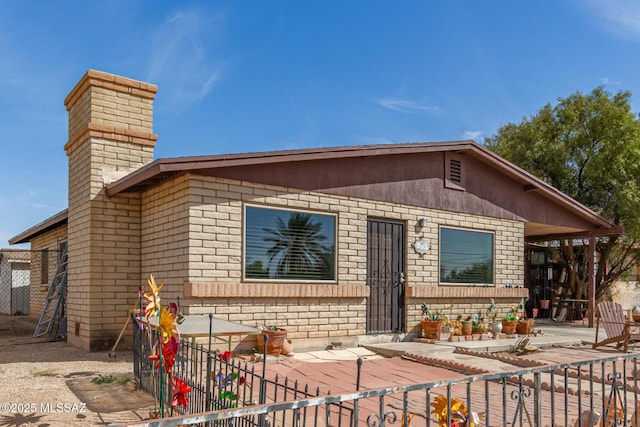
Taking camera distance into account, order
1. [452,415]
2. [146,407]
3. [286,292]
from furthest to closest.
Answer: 1. [286,292]
2. [146,407]
3. [452,415]

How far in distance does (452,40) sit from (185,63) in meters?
6.41

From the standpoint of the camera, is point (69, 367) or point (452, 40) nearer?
point (69, 367)

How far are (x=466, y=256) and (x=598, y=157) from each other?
26.9 feet

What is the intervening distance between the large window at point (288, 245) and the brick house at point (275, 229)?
21 mm

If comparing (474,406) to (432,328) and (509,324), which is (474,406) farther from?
(509,324)

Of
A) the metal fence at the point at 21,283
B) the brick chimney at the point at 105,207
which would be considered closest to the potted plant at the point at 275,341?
the brick chimney at the point at 105,207

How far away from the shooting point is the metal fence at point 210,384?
3.78 metres

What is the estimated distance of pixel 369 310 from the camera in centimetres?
1021

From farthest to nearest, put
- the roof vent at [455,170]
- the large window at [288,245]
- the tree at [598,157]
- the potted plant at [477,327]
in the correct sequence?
the tree at [598,157] → the roof vent at [455,170] → the potted plant at [477,327] → the large window at [288,245]

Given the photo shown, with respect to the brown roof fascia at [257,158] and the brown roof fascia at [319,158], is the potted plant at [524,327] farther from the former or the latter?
the brown roof fascia at [257,158]

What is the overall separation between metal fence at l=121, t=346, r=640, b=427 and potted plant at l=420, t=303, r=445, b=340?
2.78 meters

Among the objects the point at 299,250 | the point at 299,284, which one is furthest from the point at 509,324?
the point at 299,250

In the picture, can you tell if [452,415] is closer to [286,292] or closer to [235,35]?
[286,292]

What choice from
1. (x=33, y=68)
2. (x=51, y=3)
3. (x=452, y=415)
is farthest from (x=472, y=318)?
(x=33, y=68)
